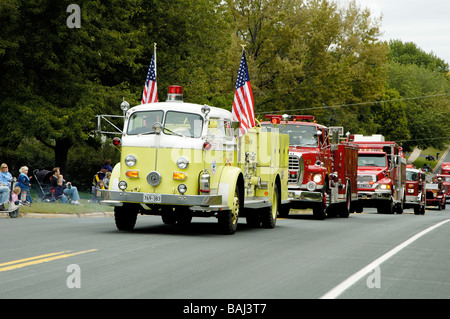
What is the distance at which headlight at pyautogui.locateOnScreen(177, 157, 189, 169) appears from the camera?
15438mm

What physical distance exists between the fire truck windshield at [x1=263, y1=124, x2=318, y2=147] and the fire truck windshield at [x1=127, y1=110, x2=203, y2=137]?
31.4ft

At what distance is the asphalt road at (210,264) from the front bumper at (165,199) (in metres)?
→ 0.67

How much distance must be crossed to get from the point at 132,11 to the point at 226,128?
2044 centimetres

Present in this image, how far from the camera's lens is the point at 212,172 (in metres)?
15.8

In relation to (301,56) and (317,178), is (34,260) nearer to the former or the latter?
(317,178)

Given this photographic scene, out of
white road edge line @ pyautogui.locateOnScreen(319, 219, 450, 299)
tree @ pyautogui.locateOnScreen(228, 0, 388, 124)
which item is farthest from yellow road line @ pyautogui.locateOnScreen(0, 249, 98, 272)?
tree @ pyautogui.locateOnScreen(228, 0, 388, 124)

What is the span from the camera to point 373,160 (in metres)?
35.5

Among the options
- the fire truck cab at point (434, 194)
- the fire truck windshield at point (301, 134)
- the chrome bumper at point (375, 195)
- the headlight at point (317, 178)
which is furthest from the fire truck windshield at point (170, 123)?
the fire truck cab at point (434, 194)

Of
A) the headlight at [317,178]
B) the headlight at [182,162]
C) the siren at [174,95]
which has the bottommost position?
the headlight at [317,178]

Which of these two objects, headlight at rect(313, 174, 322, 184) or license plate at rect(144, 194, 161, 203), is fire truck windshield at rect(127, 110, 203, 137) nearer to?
license plate at rect(144, 194, 161, 203)

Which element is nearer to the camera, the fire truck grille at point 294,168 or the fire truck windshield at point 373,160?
the fire truck grille at point 294,168

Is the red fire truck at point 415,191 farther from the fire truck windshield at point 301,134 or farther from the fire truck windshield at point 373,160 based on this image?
the fire truck windshield at point 301,134

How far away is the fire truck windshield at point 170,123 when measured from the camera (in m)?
15.9

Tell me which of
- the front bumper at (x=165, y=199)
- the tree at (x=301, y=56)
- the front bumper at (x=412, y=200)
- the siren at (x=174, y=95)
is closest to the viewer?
the front bumper at (x=165, y=199)
